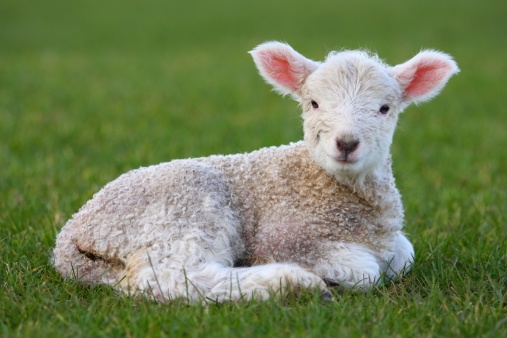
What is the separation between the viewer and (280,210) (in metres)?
4.23

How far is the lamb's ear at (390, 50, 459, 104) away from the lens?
439 centimetres

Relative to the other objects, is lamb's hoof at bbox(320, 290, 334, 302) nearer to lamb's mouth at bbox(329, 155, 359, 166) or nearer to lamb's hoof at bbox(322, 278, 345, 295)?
lamb's hoof at bbox(322, 278, 345, 295)

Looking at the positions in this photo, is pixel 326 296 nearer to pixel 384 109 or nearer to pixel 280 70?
pixel 384 109

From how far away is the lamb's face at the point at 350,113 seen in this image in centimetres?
393

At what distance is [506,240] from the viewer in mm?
5320

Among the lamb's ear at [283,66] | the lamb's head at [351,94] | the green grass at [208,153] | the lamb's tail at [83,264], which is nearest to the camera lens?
the green grass at [208,153]

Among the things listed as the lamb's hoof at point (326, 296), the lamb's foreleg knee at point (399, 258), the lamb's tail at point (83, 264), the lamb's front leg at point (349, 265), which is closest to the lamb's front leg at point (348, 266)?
the lamb's front leg at point (349, 265)

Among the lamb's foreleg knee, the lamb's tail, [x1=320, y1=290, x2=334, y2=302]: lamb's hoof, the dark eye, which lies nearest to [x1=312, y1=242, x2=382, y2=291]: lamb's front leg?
[x1=320, y1=290, x2=334, y2=302]: lamb's hoof

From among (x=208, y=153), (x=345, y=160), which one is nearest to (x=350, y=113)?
(x=345, y=160)

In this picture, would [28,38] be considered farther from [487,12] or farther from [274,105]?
[487,12]

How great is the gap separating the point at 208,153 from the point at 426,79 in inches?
165

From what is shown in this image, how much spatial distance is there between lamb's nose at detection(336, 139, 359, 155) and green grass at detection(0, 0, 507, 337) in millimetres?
821

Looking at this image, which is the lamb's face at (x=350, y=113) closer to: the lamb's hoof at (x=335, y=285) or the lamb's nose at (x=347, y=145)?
the lamb's nose at (x=347, y=145)

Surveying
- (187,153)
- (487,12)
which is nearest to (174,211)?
(187,153)
